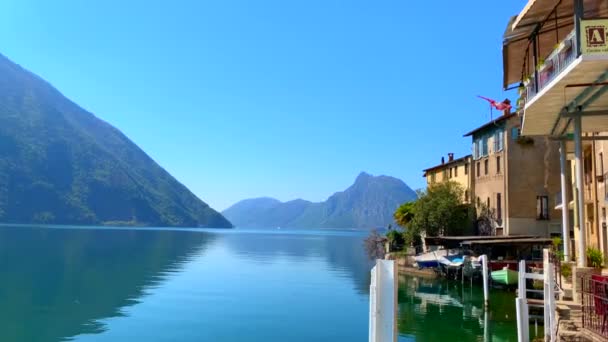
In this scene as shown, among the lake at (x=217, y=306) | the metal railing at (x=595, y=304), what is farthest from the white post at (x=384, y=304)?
the lake at (x=217, y=306)

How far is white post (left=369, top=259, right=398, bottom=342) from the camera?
500 centimetres

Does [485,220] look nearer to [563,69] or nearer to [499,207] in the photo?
[499,207]

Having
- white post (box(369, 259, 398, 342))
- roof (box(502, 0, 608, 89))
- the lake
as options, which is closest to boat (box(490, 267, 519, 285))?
the lake

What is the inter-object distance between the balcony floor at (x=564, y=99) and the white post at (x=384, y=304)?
11.2 meters

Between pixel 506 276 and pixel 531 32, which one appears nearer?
pixel 531 32

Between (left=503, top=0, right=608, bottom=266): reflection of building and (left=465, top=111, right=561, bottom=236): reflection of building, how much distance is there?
29803 millimetres

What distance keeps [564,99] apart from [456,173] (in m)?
49.5

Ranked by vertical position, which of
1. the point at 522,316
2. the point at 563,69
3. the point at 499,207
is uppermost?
the point at 563,69

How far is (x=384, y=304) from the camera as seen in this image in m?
5.06

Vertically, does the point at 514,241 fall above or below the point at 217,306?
above

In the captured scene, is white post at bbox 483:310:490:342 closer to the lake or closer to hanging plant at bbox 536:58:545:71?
the lake

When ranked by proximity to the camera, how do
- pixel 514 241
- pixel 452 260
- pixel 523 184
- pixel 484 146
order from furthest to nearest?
pixel 484 146
pixel 523 184
pixel 452 260
pixel 514 241

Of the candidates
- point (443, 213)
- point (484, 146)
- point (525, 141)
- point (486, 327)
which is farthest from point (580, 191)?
point (484, 146)

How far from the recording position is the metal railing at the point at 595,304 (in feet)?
42.1
